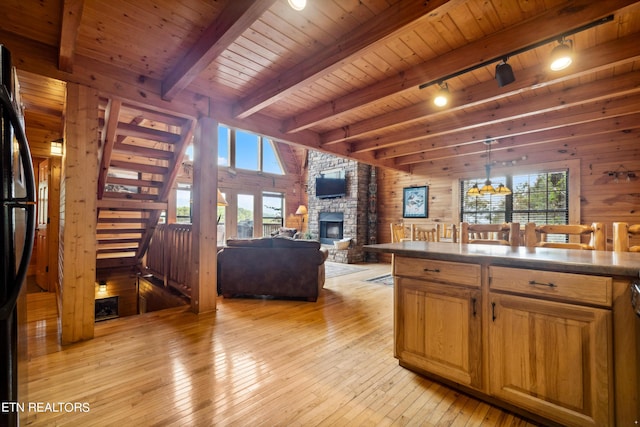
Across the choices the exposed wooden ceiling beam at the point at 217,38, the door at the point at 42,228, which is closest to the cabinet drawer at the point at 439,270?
the exposed wooden ceiling beam at the point at 217,38

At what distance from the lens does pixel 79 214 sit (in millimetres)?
2539

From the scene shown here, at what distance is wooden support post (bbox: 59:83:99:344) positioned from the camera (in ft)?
8.19

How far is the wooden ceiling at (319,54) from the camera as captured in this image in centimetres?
192

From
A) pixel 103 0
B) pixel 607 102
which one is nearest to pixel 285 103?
pixel 103 0

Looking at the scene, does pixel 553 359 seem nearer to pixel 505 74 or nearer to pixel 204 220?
pixel 505 74

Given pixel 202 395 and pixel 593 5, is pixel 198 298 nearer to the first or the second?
pixel 202 395

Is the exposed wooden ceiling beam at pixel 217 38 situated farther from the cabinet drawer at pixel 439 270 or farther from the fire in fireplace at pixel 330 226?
the fire in fireplace at pixel 330 226

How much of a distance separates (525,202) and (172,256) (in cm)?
658

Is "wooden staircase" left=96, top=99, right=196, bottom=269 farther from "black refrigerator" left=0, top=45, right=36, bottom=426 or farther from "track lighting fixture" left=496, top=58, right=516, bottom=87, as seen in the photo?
"track lighting fixture" left=496, top=58, right=516, bottom=87

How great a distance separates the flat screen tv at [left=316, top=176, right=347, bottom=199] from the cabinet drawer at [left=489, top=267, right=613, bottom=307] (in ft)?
20.4

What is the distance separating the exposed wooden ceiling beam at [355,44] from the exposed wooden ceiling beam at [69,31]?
4.95 feet

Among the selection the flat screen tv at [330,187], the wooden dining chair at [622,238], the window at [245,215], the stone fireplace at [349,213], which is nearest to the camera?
the wooden dining chair at [622,238]

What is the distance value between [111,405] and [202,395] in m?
0.51

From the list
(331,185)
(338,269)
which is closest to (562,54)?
(338,269)
